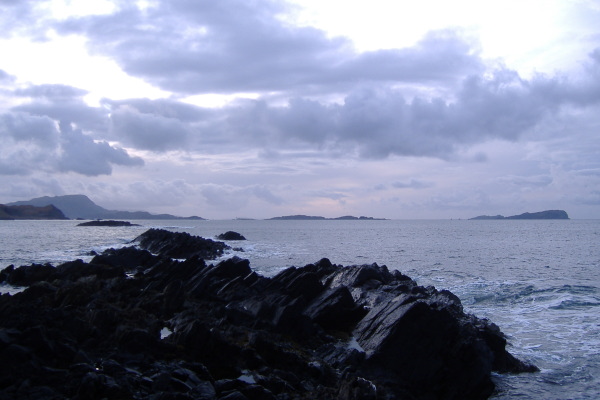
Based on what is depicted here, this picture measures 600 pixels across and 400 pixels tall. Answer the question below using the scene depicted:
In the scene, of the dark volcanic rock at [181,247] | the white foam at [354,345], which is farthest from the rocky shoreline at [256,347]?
the dark volcanic rock at [181,247]

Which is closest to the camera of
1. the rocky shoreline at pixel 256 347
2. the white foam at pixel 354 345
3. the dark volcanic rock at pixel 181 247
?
the rocky shoreline at pixel 256 347

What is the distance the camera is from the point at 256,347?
56.3ft

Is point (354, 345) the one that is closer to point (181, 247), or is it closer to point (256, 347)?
point (256, 347)

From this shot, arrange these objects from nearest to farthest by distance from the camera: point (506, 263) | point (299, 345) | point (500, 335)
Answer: point (299, 345) < point (500, 335) < point (506, 263)

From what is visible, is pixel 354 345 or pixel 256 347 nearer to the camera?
pixel 256 347

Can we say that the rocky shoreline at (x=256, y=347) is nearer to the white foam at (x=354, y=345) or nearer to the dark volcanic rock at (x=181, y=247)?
the white foam at (x=354, y=345)

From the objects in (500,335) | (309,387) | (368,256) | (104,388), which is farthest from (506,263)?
(104,388)

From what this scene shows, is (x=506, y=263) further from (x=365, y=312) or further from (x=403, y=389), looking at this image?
(x=403, y=389)

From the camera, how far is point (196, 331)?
1670 centimetres

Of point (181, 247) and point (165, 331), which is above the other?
point (181, 247)

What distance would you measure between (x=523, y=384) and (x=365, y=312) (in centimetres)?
677

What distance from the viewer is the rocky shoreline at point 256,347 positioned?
523 inches

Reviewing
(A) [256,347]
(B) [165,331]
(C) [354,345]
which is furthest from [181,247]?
(A) [256,347]

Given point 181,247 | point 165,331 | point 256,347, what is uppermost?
point 181,247
